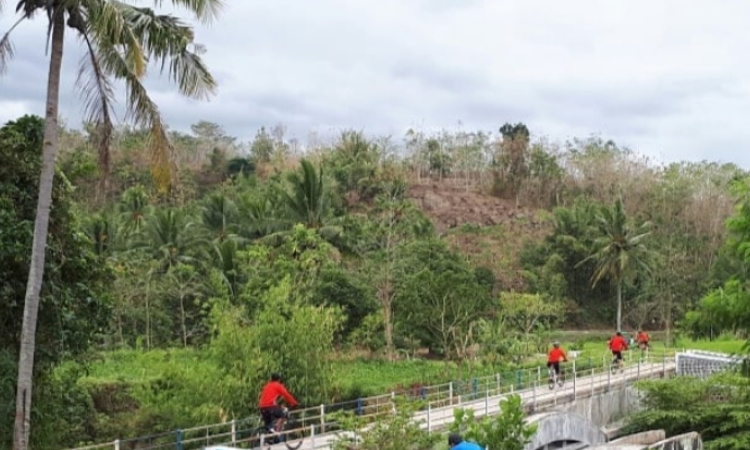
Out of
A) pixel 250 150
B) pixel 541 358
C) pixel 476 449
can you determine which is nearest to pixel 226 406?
pixel 476 449

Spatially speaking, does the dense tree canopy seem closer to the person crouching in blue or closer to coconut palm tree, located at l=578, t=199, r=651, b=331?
coconut palm tree, located at l=578, t=199, r=651, b=331

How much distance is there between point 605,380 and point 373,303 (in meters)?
14.0

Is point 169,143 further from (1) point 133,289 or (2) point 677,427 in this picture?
(1) point 133,289

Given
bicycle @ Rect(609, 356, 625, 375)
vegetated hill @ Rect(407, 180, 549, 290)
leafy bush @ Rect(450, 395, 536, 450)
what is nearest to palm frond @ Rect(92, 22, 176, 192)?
leafy bush @ Rect(450, 395, 536, 450)

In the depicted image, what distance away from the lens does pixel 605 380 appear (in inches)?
1280

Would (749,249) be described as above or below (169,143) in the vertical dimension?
below

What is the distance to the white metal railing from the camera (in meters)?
21.5

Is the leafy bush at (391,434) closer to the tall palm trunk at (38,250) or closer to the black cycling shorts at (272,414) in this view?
the black cycling shorts at (272,414)

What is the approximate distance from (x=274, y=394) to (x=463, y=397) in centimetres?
1422

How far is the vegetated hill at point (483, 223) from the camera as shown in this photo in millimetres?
65875

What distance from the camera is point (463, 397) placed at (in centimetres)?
2844

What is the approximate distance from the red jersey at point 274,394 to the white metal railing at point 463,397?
11.5 feet

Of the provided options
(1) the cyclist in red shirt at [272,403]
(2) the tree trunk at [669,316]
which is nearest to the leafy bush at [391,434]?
(1) the cyclist in red shirt at [272,403]

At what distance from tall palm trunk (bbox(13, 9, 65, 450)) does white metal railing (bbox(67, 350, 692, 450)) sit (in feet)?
22.7
